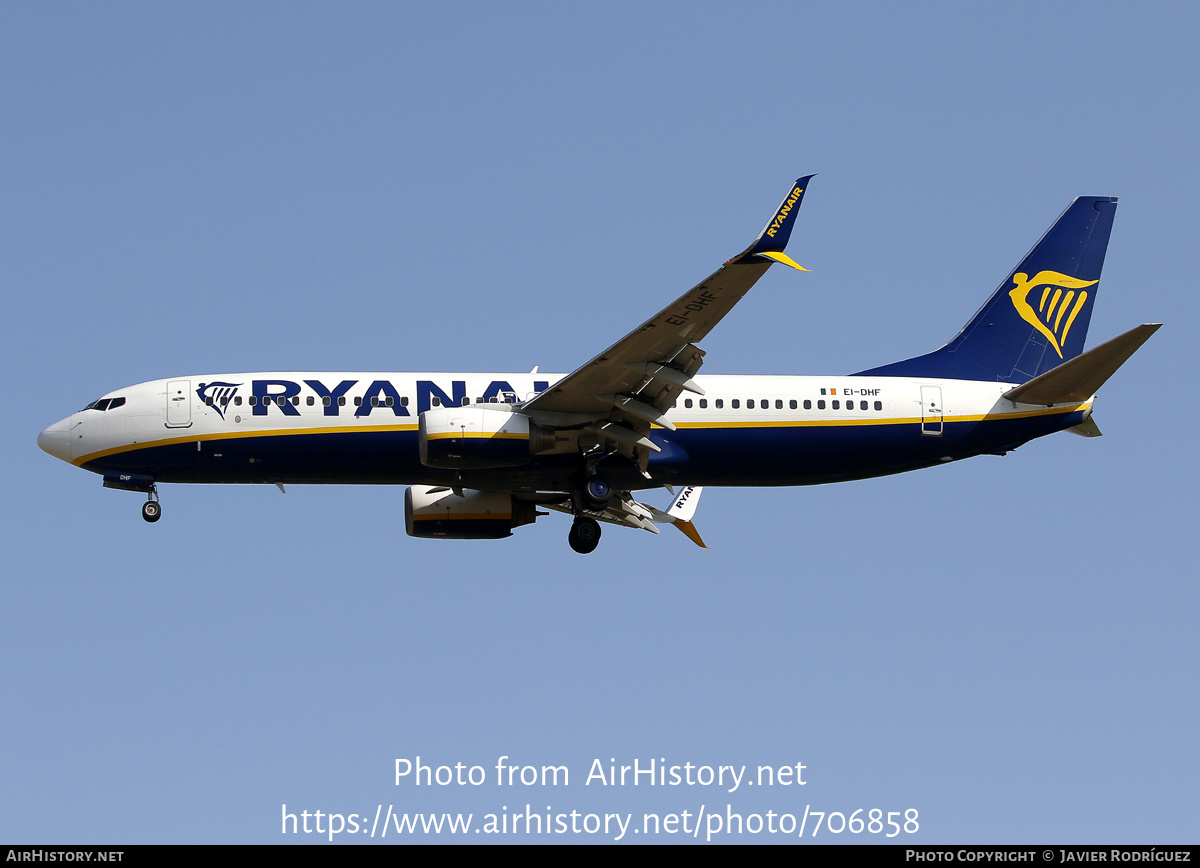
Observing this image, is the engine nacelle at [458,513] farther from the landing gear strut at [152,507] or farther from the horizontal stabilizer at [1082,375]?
the horizontal stabilizer at [1082,375]

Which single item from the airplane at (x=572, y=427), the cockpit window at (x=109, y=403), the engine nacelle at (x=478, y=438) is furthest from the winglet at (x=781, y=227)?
the cockpit window at (x=109, y=403)

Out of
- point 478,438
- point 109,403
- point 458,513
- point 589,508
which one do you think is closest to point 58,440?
point 109,403

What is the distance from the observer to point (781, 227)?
2786cm

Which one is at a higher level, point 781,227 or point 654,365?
point 781,227

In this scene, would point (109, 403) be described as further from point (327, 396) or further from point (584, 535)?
point (584, 535)

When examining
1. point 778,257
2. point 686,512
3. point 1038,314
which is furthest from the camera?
point 686,512

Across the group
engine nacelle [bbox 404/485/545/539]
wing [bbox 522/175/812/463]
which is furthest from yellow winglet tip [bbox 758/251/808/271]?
engine nacelle [bbox 404/485/545/539]

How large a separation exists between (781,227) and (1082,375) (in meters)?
11.7

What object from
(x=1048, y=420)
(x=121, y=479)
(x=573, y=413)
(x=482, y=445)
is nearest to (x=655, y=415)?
(x=573, y=413)

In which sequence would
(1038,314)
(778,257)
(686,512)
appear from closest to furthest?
1. (778,257)
2. (1038,314)
3. (686,512)

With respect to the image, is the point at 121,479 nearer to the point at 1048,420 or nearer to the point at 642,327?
the point at 642,327

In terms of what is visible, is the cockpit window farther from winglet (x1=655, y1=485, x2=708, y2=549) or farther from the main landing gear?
winglet (x1=655, y1=485, x2=708, y2=549)

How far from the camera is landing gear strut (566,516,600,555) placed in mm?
37000
